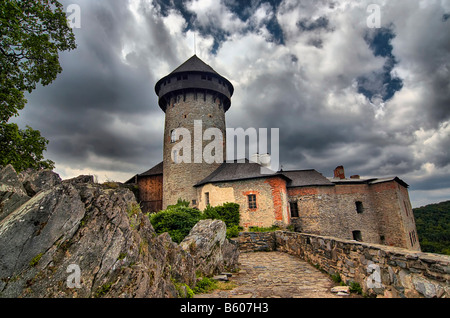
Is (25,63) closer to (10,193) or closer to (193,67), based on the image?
(10,193)

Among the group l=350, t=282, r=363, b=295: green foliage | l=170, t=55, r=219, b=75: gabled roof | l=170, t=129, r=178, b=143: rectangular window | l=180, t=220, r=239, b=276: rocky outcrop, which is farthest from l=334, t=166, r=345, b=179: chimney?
l=350, t=282, r=363, b=295: green foliage

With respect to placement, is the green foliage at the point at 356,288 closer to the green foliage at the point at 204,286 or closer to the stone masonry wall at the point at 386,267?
the stone masonry wall at the point at 386,267

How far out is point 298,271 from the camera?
6367 millimetres

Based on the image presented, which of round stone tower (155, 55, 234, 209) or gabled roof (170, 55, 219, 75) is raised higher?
gabled roof (170, 55, 219, 75)

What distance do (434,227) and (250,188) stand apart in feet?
126

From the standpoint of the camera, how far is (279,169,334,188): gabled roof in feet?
62.4

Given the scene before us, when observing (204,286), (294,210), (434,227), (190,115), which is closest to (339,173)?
(294,210)

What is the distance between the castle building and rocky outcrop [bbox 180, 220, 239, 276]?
9219mm

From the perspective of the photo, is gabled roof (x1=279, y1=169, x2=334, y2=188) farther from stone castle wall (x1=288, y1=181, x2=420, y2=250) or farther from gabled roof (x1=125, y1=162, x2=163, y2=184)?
gabled roof (x1=125, y1=162, x2=163, y2=184)

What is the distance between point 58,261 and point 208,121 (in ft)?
63.5

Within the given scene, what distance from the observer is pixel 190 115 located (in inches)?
835

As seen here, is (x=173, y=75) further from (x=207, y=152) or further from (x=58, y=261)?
(x=58, y=261)
